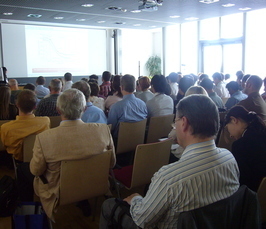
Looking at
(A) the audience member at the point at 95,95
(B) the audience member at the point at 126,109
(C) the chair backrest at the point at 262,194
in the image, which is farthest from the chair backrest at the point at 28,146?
(C) the chair backrest at the point at 262,194

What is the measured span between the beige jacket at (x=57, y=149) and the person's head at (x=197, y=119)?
3.65ft

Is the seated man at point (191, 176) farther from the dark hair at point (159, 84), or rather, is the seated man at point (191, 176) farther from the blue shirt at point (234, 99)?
the blue shirt at point (234, 99)

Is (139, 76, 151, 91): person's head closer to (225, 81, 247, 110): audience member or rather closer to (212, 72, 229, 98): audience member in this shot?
(225, 81, 247, 110): audience member

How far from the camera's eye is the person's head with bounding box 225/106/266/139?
2.20m

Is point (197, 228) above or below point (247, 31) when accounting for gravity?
below

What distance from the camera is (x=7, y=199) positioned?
90.8 inches

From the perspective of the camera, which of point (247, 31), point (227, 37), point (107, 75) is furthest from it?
point (227, 37)

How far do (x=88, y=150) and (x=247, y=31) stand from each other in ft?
33.3

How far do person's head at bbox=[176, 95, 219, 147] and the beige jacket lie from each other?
1.11m

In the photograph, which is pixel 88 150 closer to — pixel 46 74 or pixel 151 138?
pixel 151 138

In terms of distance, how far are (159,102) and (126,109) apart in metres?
0.75

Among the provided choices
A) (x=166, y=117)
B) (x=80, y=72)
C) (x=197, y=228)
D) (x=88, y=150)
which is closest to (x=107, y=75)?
(x=166, y=117)

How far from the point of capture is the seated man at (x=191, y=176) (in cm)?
135

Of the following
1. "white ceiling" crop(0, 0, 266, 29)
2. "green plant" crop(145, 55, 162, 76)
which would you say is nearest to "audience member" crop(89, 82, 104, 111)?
"white ceiling" crop(0, 0, 266, 29)
